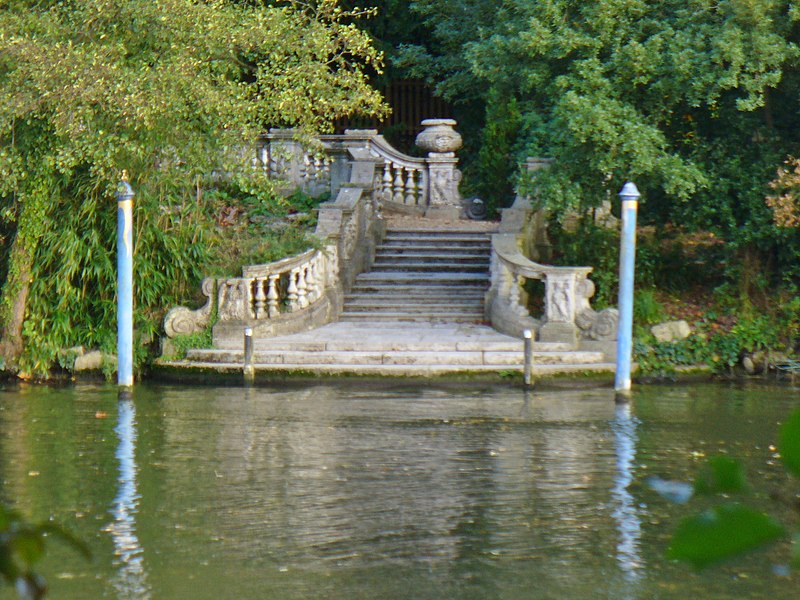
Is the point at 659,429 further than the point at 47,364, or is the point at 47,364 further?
the point at 47,364

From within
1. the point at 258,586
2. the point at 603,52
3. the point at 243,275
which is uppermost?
the point at 603,52

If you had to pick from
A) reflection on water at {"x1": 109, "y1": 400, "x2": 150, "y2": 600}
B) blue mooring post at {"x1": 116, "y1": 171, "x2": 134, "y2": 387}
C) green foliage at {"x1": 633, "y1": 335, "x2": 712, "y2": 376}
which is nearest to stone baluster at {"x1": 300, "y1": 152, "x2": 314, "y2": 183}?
blue mooring post at {"x1": 116, "y1": 171, "x2": 134, "y2": 387}

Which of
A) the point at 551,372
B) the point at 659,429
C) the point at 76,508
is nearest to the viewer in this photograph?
the point at 76,508

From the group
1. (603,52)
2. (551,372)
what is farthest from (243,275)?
(603,52)

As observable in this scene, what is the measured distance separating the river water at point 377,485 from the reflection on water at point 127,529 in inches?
0.9

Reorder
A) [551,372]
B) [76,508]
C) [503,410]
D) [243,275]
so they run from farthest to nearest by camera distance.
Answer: [243,275], [551,372], [503,410], [76,508]

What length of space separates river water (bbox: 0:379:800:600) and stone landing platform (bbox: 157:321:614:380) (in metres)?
0.34

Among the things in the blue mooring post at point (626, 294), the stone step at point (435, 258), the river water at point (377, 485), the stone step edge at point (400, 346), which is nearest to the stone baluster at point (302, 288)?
the stone step edge at point (400, 346)

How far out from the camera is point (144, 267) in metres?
16.3

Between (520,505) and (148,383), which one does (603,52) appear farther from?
(520,505)

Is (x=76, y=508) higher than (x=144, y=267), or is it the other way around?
(x=144, y=267)

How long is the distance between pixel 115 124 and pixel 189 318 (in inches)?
111

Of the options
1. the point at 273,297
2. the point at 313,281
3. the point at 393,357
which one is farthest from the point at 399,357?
the point at 313,281

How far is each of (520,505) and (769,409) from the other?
216 inches
